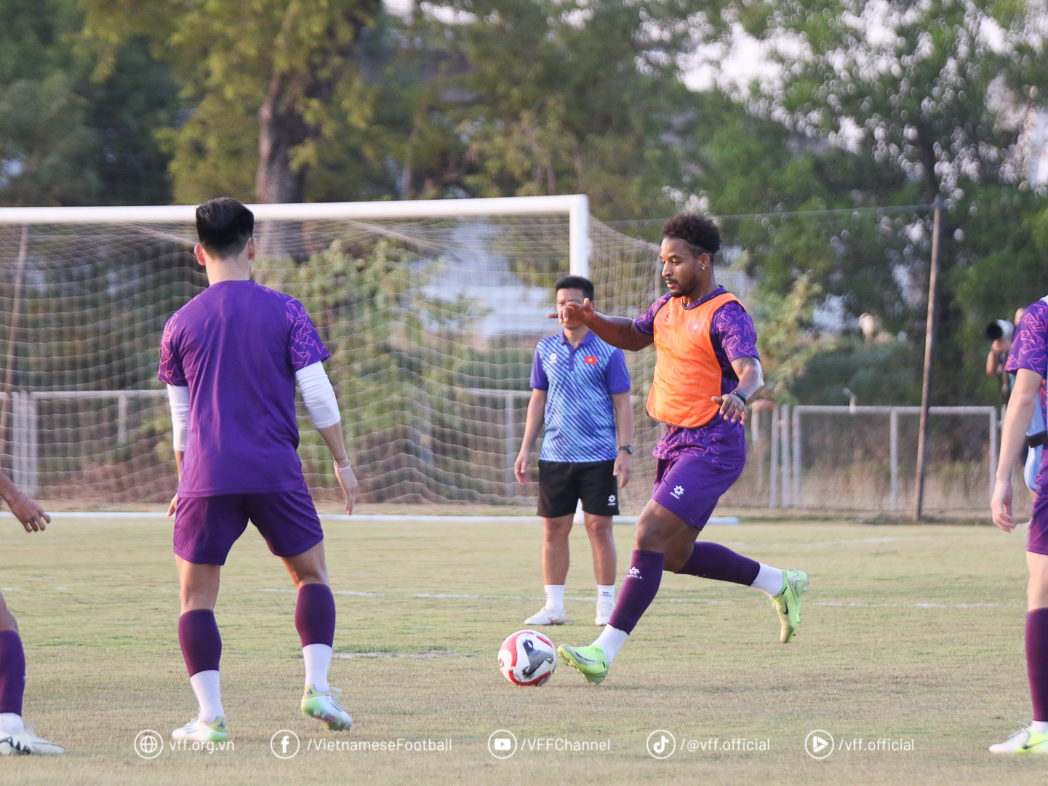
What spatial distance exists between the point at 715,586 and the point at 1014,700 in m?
4.49

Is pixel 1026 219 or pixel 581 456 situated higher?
pixel 1026 219

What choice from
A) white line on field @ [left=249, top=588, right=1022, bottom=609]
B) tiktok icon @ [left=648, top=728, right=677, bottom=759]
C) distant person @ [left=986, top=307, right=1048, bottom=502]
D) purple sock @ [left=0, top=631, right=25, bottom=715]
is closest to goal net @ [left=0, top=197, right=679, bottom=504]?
distant person @ [left=986, top=307, right=1048, bottom=502]

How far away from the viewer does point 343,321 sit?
62.6 ft

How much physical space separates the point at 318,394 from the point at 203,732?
120cm

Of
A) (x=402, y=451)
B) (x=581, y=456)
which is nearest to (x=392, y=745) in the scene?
(x=581, y=456)

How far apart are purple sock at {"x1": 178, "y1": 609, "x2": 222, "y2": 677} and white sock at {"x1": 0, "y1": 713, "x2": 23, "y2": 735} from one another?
556 millimetres

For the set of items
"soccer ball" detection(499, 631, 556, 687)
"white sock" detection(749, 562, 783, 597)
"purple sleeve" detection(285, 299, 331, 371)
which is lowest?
"soccer ball" detection(499, 631, 556, 687)

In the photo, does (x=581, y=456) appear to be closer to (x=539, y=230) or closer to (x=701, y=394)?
(x=701, y=394)

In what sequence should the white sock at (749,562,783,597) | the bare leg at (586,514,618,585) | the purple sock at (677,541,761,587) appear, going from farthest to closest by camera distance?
the bare leg at (586,514,618,585) → the white sock at (749,562,783,597) → the purple sock at (677,541,761,587)

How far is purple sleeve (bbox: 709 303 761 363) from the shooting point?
5.64 m

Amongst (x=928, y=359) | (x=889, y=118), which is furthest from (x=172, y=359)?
(x=889, y=118)

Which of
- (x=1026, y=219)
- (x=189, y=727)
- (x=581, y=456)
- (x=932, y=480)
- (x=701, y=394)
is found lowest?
(x=932, y=480)

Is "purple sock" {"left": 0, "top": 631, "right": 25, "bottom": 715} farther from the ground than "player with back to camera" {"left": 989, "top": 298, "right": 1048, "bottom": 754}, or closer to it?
closer to it

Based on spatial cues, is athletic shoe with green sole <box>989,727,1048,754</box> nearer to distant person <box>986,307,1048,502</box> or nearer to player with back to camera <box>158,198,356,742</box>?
distant person <box>986,307,1048,502</box>
